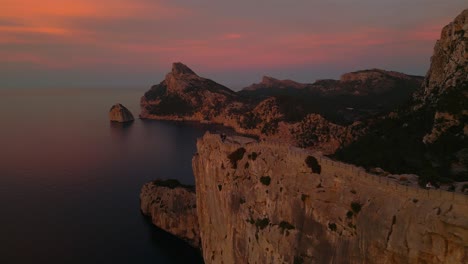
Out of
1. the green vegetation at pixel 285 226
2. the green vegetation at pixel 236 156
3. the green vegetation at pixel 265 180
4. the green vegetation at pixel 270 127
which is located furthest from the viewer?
the green vegetation at pixel 270 127

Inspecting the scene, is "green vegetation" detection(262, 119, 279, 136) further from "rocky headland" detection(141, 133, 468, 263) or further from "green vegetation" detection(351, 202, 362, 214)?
"green vegetation" detection(351, 202, 362, 214)

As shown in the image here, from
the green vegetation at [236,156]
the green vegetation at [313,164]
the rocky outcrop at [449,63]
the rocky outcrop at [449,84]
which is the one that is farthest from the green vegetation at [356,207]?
the rocky outcrop at [449,63]

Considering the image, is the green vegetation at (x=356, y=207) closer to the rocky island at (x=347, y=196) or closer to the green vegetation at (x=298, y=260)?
the rocky island at (x=347, y=196)

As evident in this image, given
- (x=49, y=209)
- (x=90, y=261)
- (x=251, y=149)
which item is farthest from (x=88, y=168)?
(x=251, y=149)

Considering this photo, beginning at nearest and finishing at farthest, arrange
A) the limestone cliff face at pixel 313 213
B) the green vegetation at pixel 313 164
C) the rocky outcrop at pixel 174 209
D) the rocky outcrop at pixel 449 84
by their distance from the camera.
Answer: the limestone cliff face at pixel 313 213 < the green vegetation at pixel 313 164 < the rocky outcrop at pixel 449 84 < the rocky outcrop at pixel 174 209

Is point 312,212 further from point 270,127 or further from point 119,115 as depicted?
point 119,115

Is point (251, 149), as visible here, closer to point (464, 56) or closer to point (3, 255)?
point (464, 56)

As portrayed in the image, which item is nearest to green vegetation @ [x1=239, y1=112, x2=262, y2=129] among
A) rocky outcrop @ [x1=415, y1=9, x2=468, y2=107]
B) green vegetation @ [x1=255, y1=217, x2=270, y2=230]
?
rocky outcrop @ [x1=415, y1=9, x2=468, y2=107]
